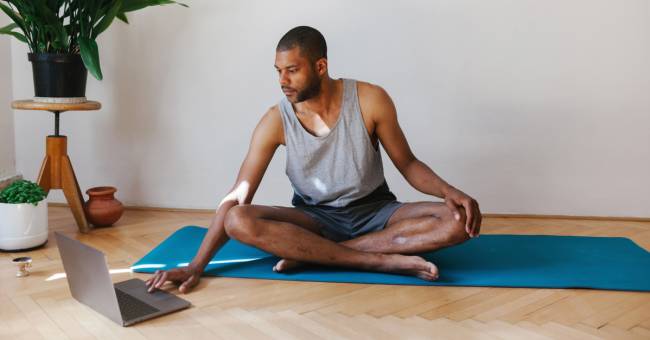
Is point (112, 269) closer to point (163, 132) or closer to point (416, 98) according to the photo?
point (163, 132)

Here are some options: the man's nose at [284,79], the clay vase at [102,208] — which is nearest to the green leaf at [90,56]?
the clay vase at [102,208]

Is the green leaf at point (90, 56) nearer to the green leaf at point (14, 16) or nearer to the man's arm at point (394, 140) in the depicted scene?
the green leaf at point (14, 16)

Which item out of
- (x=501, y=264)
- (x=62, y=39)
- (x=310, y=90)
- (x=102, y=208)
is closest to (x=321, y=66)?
(x=310, y=90)

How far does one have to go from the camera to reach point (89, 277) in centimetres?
202

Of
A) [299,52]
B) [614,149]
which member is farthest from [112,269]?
[614,149]

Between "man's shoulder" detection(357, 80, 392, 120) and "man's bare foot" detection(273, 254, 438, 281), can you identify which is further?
"man's shoulder" detection(357, 80, 392, 120)

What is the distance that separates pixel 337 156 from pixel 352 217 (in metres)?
0.24

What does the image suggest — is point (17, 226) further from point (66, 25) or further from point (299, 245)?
point (299, 245)

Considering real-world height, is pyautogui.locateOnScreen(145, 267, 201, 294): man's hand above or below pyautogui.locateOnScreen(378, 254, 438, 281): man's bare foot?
below

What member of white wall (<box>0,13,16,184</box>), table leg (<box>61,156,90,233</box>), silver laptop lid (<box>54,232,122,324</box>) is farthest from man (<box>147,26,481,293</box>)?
white wall (<box>0,13,16,184</box>)

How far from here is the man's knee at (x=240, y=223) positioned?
2.32 m

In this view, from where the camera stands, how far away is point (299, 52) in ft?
7.75

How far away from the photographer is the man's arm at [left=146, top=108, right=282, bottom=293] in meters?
2.26

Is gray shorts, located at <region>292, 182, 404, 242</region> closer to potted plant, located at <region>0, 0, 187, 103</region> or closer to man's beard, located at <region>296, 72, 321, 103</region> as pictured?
man's beard, located at <region>296, 72, 321, 103</region>
